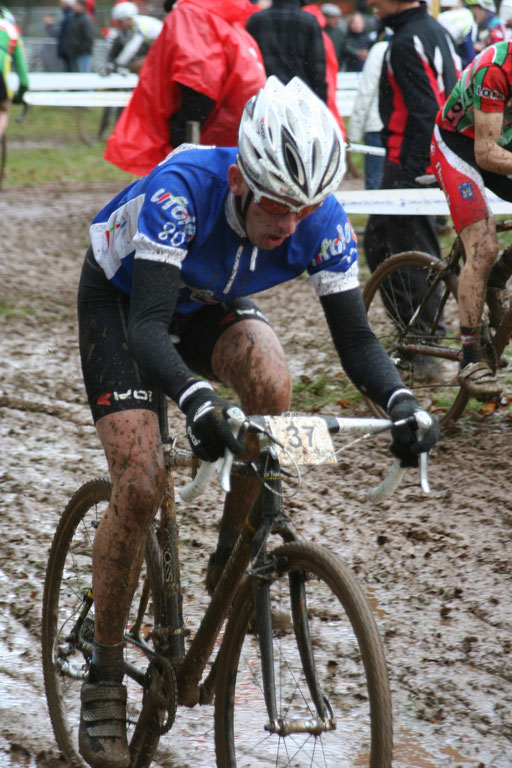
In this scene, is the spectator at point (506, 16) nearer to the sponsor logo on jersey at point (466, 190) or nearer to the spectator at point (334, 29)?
the sponsor logo on jersey at point (466, 190)

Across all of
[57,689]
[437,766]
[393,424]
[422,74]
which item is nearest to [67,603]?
[57,689]

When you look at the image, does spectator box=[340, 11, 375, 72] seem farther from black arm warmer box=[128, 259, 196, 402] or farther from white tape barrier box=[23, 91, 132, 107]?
black arm warmer box=[128, 259, 196, 402]

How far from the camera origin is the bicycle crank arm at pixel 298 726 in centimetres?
271

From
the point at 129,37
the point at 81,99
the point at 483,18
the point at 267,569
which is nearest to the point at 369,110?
the point at 483,18

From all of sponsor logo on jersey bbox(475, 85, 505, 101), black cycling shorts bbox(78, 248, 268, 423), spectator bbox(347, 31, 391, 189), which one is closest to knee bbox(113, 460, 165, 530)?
black cycling shorts bbox(78, 248, 268, 423)

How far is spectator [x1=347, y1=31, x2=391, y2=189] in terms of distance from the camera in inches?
414

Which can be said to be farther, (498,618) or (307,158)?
(498,618)

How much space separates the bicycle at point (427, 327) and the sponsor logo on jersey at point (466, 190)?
24cm

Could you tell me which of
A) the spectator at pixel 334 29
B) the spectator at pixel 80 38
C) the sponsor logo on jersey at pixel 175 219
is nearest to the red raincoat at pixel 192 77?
the sponsor logo on jersey at pixel 175 219

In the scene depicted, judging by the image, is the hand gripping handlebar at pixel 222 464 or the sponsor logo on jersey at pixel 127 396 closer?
the hand gripping handlebar at pixel 222 464

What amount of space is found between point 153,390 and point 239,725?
1.07 metres

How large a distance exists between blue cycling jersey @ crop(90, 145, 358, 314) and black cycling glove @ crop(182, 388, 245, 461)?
584mm

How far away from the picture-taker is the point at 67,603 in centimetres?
379

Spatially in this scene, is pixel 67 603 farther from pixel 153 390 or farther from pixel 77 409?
pixel 77 409
